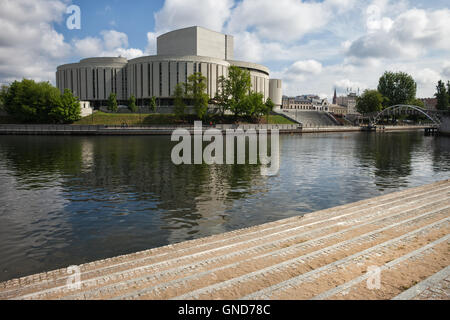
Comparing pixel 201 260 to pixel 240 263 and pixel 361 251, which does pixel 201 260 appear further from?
pixel 361 251

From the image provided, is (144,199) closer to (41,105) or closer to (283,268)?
(283,268)

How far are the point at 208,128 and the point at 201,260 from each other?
270 feet

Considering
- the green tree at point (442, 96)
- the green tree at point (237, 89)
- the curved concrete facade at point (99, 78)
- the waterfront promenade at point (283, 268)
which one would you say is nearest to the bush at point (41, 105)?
the curved concrete facade at point (99, 78)

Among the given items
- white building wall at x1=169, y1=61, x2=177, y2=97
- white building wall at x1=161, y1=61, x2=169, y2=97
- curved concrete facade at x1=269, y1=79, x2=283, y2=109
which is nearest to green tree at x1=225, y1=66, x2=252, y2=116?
white building wall at x1=169, y1=61, x2=177, y2=97

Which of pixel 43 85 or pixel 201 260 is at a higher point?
pixel 43 85

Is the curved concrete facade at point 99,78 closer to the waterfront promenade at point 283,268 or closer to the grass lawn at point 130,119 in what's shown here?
the grass lawn at point 130,119

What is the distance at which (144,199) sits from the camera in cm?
1878

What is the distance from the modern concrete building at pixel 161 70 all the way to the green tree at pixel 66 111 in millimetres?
37305

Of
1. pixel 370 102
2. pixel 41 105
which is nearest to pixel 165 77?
pixel 41 105

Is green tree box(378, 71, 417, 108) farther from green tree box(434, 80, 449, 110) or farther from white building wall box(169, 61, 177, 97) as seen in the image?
white building wall box(169, 61, 177, 97)

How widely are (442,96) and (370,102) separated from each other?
123 ft

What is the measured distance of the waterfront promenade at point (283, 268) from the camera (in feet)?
23.1
